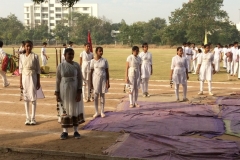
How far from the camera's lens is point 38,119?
8445 millimetres

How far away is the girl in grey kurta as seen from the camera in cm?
648

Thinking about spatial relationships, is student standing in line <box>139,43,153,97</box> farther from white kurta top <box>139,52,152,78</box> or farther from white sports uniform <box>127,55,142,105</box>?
white sports uniform <box>127,55,142,105</box>

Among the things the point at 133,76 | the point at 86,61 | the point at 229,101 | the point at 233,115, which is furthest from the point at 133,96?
the point at 229,101

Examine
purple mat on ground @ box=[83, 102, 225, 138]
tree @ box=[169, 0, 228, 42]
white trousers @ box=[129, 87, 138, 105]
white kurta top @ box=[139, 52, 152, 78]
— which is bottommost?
purple mat on ground @ box=[83, 102, 225, 138]

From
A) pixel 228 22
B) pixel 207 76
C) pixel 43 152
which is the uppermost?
pixel 228 22

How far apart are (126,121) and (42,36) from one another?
79.6 metres

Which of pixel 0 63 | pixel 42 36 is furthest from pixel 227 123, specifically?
pixel 42 36

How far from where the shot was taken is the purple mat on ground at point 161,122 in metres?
6.93

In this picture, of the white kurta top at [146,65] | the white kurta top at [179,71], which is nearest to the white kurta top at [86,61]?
the white kurta top at [146,65]

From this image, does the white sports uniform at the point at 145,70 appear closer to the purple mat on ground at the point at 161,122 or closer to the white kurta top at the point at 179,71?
the white kurta top at the point at 179,71

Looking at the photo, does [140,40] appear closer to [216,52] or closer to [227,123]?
[216,52]

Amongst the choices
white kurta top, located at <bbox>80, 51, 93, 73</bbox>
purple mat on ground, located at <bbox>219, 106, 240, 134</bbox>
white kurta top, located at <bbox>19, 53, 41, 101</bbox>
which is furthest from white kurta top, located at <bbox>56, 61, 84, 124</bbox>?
white kurta top, located at <bbox>80, 51, 93, 73</bbox>

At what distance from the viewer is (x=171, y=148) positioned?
575cm

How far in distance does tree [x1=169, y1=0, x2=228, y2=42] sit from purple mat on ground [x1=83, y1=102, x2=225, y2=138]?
60.1 m
